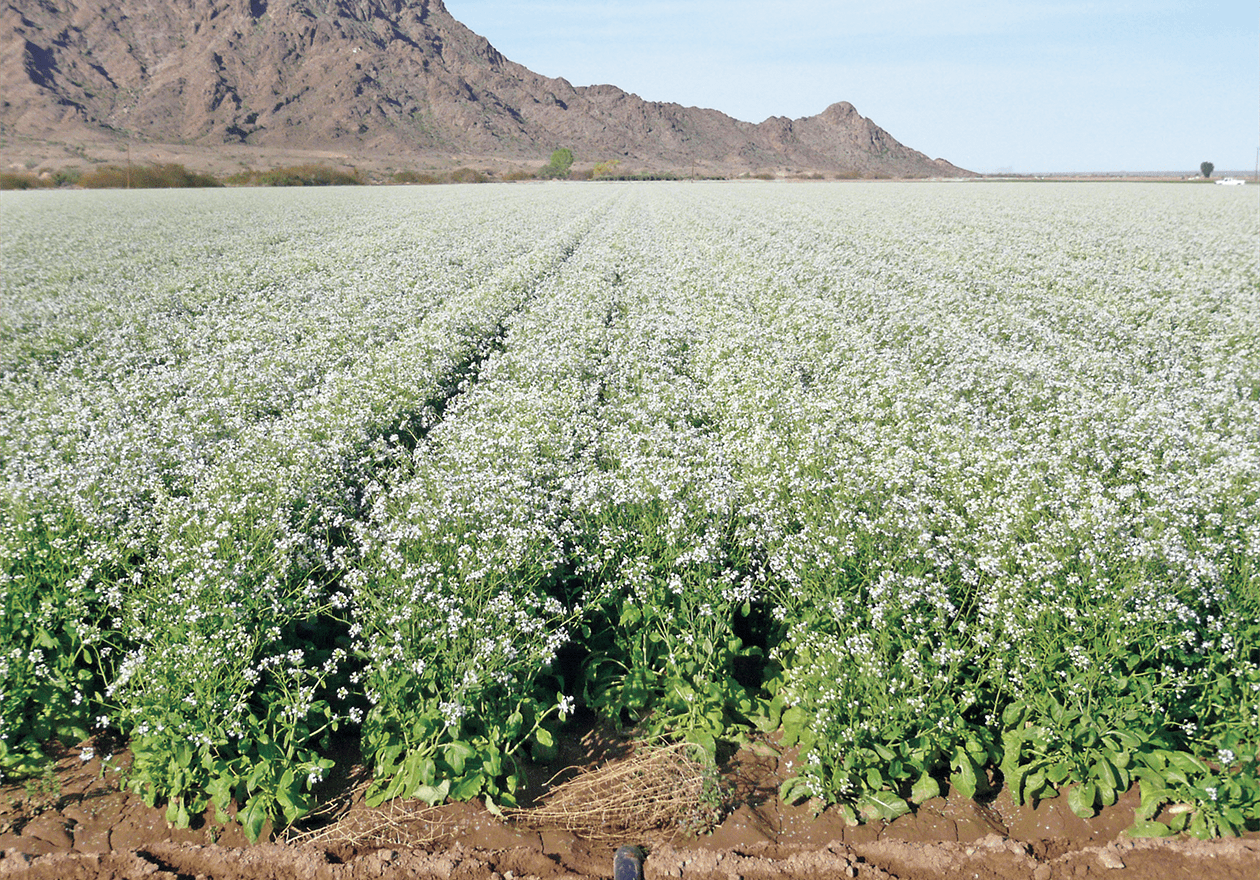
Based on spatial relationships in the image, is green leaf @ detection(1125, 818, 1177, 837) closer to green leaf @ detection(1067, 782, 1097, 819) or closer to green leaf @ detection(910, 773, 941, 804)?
green leaf @ detection(1067, 782, 1097, 819)

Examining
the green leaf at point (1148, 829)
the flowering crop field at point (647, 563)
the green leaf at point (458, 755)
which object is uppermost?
the flowering crop field at point (647, 563)

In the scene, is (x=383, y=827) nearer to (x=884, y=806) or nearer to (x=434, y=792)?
(x=434, y=792)

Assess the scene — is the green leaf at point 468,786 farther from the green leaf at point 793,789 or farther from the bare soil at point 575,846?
the green leaf at point 793,789

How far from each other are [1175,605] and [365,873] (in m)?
5.42

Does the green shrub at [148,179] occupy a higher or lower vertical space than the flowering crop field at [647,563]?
higher

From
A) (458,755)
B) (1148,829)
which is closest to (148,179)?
(458,755)

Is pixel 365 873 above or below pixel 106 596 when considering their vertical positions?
below

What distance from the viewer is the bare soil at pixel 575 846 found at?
405 centimetres

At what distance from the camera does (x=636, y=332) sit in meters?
13.3

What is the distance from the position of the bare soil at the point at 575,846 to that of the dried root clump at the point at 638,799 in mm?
84

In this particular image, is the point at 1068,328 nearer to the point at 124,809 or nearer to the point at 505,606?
the point at 505,606

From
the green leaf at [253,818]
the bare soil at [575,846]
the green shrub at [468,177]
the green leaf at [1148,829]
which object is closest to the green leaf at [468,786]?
the bare soil at [575,846]

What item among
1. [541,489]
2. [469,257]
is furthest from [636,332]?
[469,257]

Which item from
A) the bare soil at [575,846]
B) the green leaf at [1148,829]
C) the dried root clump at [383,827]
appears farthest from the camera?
the dried root clump at [383,827]
